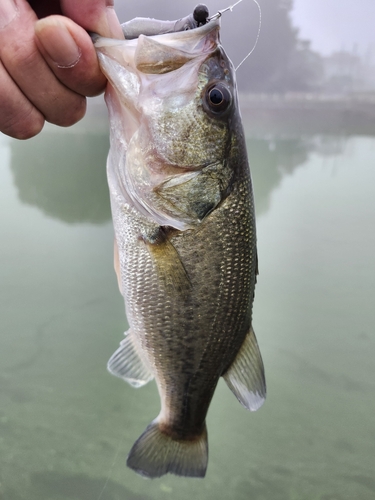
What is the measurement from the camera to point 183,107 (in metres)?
0.65

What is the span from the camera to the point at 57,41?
0.51m

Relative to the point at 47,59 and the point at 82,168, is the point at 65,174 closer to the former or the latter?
the point at 82,168

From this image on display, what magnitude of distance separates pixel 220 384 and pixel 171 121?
2412 mm

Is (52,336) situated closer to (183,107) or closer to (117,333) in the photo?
(117,333)

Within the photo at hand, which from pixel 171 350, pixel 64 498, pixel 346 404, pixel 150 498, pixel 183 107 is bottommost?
pixel 346 404

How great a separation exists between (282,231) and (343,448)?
199 centimetres

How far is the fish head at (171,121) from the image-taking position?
23.2 inches

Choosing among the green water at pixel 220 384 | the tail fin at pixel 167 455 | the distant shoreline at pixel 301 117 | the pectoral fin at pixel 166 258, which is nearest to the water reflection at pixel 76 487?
the green water at pixel 220 384

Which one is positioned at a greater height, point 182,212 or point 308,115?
point 182,212

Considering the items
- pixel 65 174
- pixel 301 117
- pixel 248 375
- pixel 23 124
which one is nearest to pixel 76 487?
pixel 248 375

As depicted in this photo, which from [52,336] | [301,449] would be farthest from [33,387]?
[301,449]

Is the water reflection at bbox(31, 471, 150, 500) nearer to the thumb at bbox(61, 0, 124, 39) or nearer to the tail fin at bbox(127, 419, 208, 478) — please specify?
the tail fin at bbox(127, 419, 208, 478)

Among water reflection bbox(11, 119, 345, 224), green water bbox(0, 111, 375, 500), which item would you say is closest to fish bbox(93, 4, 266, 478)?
green water bbox(0, 111, 375, 500)

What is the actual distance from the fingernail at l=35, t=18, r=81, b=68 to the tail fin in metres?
0.84
